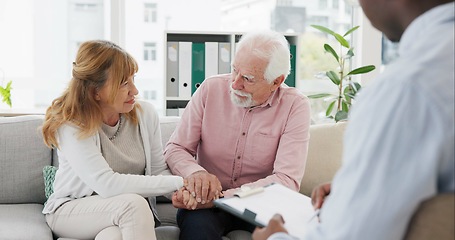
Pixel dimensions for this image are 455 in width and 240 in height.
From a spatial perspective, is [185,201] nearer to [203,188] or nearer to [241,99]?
[203,188]

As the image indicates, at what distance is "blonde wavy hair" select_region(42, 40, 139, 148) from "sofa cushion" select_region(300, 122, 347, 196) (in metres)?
1.00

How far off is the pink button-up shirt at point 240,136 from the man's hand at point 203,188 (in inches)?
5.0

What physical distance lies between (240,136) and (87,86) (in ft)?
2.08

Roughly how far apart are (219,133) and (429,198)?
Result: 68.1 inches

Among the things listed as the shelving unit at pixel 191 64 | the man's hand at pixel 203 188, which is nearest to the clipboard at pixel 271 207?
the man's hand at pixel 203 188

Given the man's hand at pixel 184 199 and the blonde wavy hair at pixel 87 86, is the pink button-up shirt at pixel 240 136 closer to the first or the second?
the man's hand at pixel 184 199

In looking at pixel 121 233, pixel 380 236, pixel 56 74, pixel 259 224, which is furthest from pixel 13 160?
pixel 380 236

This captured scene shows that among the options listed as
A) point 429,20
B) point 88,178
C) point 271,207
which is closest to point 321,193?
point 271,207

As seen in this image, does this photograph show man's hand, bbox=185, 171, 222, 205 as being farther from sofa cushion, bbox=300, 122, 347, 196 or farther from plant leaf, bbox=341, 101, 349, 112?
plant leaf, bbox=341, 101, 349, 112

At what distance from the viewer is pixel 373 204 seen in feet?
2.82

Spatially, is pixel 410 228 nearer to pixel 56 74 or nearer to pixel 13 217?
pixel 13 217

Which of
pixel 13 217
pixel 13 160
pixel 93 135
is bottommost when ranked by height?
pixel 13 217

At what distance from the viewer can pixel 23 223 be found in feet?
8.05

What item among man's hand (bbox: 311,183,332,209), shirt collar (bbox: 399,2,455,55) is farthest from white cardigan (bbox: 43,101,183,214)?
shirt collar (bbox: 399,2,455,55)
